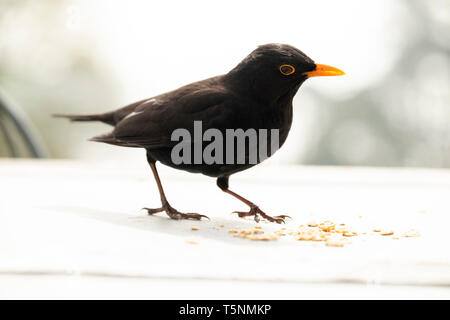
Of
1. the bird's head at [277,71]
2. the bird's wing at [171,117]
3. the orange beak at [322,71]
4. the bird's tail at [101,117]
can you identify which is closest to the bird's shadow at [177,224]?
the bird's wing at [171,117]

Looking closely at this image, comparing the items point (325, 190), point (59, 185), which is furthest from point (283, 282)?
point (59, 185)

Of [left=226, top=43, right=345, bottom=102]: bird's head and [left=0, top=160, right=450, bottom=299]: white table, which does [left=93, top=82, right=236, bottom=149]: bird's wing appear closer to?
[left=226, top=43, right=345, bottom=102]: bird's head

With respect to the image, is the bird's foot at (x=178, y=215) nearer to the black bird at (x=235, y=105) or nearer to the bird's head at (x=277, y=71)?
the black bird at (x=235, y=105)

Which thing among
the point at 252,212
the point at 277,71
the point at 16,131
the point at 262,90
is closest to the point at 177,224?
the point at 252,212

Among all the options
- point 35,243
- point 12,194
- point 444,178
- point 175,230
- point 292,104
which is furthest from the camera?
point 444,178

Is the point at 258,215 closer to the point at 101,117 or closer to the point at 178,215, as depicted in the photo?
the point at 178,215

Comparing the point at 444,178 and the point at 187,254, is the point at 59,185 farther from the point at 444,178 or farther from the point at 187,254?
the point at 444,178
